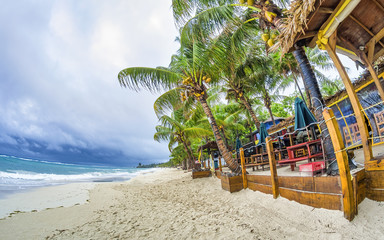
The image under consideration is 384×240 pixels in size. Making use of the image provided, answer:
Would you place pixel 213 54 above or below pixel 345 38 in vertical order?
above

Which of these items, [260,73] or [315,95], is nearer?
[315,95]

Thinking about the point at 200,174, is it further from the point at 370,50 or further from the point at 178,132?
the point at 370,50

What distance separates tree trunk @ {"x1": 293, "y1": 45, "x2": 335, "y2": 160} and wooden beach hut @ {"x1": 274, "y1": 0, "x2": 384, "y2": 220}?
14.6 inches

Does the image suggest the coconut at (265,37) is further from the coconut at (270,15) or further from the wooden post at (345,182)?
the wooden post at (345,182)

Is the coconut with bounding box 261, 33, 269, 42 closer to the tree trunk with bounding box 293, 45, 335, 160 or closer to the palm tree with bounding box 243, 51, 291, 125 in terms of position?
the tree trunk with bounding box 293, 45, 335, 160

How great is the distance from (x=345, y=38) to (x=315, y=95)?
1492 millimetres

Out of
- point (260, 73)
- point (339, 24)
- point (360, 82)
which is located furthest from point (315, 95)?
point (260, 73)

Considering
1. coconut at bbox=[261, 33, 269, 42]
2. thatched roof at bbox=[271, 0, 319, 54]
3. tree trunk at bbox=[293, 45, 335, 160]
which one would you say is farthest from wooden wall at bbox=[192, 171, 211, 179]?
thatched roof at bbox=[271, 0, 319, 54]

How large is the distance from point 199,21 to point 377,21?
167 inches

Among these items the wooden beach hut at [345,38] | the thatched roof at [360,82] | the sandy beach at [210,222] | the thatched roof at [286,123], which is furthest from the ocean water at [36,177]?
the thatched roof at [360,82]

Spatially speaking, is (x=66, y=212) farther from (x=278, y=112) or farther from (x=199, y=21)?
(x=278, y=112)

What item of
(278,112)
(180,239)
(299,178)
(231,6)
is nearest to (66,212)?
(180,239)

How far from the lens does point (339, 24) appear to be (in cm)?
349

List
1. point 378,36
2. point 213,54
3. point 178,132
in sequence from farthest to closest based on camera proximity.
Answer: point 178,132, point 213,54, point 378,36
